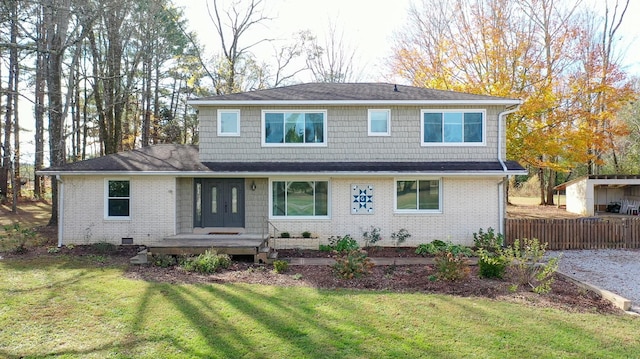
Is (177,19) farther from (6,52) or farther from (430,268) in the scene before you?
(430,268)

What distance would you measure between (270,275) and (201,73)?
942 inches

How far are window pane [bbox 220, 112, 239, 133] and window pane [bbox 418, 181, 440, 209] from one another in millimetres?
7005

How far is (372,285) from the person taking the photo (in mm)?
8641

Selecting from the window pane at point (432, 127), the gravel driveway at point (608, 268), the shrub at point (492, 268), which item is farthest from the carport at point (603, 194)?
the shrub at point (492, 268)

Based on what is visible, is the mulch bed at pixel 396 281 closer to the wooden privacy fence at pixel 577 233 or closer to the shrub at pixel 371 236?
the shrub at pixel 371 236

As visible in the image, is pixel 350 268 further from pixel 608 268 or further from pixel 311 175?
pixel 608 268

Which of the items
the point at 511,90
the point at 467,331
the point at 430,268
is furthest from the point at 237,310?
the point at 511,90

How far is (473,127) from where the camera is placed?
14148 millimetres

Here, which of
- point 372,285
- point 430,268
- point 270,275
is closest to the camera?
point 372,285

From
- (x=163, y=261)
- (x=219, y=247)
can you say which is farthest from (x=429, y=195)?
(x=163, y=261)

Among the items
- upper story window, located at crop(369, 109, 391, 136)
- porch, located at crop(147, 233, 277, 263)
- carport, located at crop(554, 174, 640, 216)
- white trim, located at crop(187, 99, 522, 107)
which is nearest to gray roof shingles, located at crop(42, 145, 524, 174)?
upper story window, located at crop(369, 109, 391, 136)

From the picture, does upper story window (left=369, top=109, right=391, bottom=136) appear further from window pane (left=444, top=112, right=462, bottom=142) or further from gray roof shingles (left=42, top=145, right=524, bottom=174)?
window pane (left=444, top=112, right=462, bottom=142)

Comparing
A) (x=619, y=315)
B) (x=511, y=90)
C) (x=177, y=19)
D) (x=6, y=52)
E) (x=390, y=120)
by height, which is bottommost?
(x=619, y=315)

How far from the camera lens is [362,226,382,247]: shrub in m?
13.4
